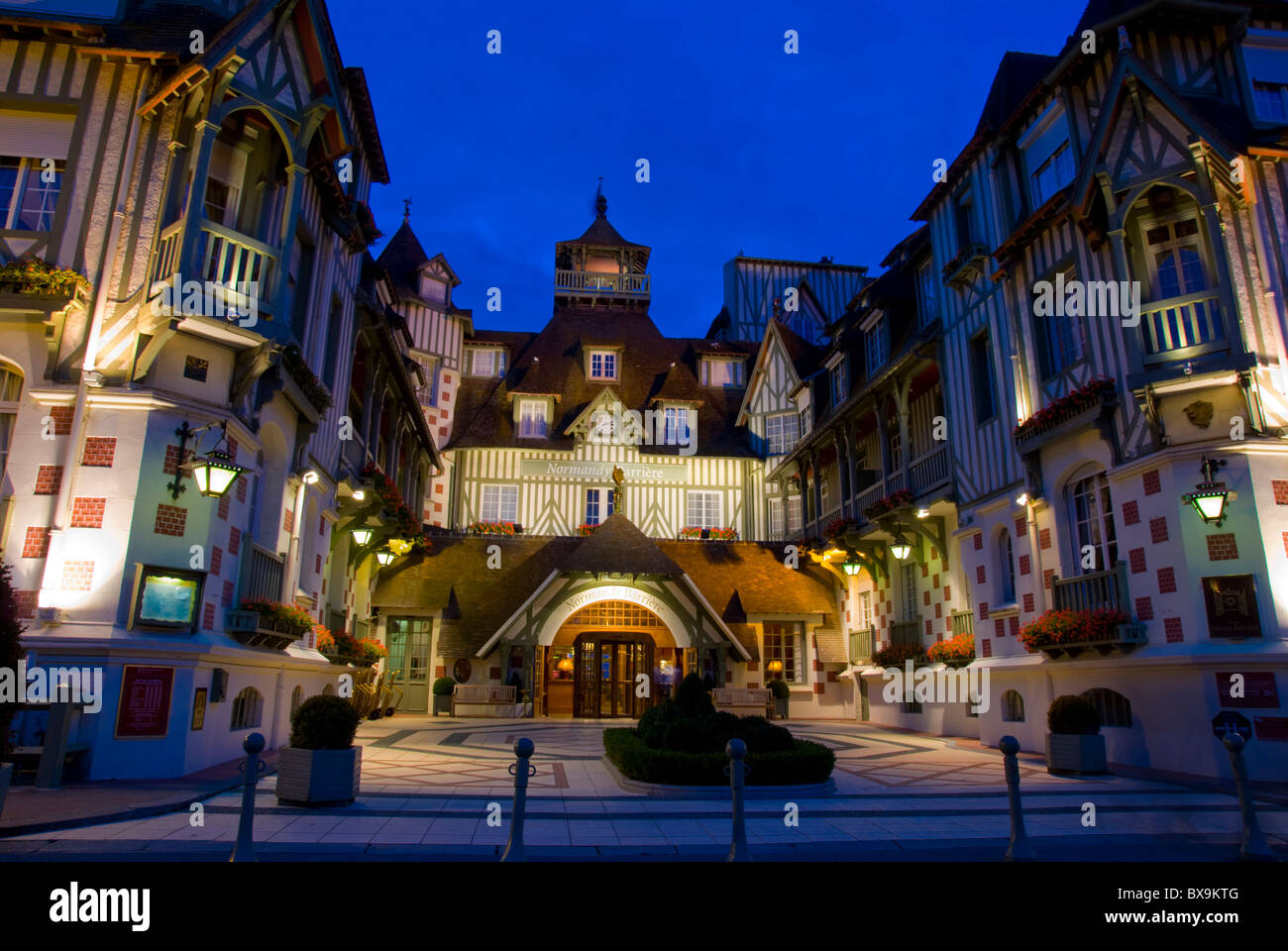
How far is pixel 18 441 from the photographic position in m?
10.0

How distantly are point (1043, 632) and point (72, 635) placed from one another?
44.3 feet

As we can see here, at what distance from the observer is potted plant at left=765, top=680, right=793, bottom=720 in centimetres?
2262

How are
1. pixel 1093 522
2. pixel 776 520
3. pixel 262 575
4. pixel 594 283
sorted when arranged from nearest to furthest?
1. pixel 262 575
2. pixel 1093 522
3. pixel 776 520
4. pixel 594 283

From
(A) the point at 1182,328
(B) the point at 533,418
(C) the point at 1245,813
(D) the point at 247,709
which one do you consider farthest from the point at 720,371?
(C) the point at 1245,813

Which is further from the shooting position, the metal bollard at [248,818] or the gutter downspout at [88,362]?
the gutter downspout at [88,362]

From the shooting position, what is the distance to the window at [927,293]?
739 inches

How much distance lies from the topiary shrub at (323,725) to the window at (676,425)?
23.1m

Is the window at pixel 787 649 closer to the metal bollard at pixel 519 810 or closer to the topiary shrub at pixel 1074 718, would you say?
the topiary shrub at pixel 1074 718

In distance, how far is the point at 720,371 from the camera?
113 feet

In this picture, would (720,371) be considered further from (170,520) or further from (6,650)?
(6,650)

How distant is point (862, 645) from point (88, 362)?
62.1 feet

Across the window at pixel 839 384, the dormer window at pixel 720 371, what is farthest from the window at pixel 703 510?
the window at pixel 839 384
